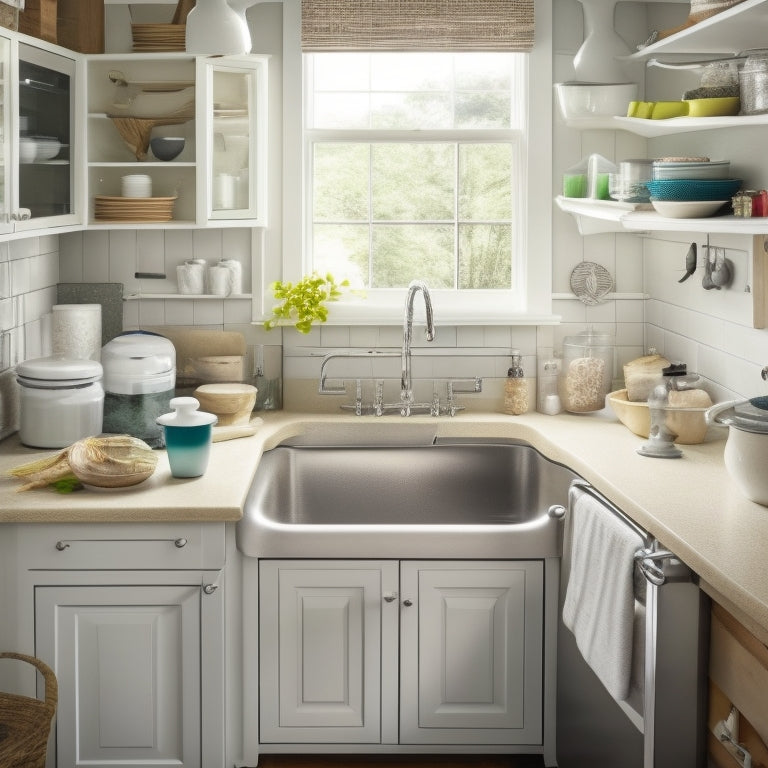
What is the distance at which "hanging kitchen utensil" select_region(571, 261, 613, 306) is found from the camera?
419cm

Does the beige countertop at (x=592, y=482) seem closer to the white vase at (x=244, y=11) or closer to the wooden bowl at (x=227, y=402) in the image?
the wooden bowl at (x=227, y=402)

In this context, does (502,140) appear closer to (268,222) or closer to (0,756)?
(268,222)

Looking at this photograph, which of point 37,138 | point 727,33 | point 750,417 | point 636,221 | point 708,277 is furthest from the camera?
point 708,277

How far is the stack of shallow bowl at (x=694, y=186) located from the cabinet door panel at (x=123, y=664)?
162 cm

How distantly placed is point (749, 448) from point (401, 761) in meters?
1.44

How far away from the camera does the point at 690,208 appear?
3.04 m

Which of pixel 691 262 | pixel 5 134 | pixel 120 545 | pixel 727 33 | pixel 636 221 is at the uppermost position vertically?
pixel 727 33

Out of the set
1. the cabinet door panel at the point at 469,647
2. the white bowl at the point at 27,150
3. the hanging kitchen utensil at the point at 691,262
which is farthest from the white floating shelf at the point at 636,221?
the white bowl at the point at 27,150

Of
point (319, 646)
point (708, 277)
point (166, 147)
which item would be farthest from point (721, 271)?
point (166, 147)

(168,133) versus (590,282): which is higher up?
(168,133)

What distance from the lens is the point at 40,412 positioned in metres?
3.43

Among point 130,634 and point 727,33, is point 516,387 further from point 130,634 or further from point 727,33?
point 130,634

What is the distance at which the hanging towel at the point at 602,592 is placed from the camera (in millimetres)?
→ 2580

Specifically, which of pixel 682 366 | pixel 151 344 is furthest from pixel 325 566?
pixel 682 366
